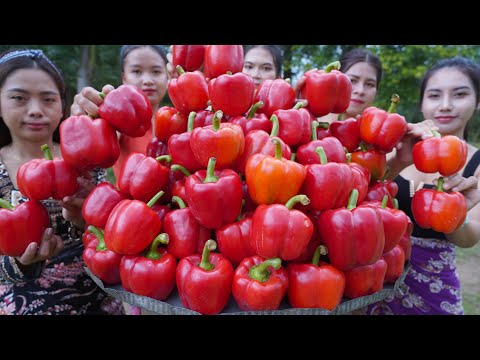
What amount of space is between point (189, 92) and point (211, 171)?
1.48ft

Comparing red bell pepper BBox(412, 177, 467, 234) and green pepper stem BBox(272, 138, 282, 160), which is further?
red bell pepper BBox(412, 177, 467, 234)

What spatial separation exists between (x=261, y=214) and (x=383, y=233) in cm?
44

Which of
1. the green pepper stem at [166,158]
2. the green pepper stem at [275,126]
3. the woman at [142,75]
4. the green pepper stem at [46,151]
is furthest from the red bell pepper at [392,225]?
the woman at [142,75]

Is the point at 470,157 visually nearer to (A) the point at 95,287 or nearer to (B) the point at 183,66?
(B) the point at 183,66

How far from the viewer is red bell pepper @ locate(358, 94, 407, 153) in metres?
1.69

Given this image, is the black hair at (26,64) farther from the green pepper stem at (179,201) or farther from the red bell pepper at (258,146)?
the red bell pepper at (258,146)

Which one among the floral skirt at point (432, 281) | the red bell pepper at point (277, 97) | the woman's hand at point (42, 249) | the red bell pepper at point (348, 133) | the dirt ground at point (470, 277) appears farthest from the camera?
the dirt ground at point (470, 277)

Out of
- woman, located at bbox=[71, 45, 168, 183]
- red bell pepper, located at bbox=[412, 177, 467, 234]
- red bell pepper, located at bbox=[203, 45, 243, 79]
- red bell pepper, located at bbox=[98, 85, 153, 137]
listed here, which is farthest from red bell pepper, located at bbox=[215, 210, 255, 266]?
woman, located at bbox=[71, 45, 168, 183]

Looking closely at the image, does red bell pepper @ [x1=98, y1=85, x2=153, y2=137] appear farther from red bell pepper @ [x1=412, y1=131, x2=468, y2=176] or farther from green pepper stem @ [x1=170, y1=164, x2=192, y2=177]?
red bell pepper @ [x1=412, y1=131, x2=468, y2=176]

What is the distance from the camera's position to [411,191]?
7.75 feet

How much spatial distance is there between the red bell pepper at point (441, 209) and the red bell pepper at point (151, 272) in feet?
3.62

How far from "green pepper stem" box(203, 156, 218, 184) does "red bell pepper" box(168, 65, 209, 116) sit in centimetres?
39

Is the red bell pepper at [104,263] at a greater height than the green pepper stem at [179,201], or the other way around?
the green pepper stem at [179,201]

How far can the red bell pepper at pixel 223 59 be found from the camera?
1.71m
